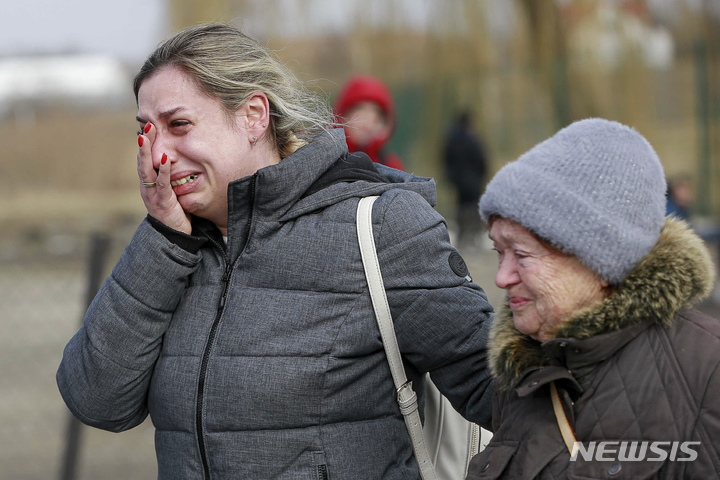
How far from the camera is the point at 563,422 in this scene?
140 cm

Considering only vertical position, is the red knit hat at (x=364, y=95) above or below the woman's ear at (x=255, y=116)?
below

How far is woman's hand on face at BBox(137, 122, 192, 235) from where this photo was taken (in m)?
1.91

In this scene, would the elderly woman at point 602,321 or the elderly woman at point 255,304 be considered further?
the elderly woman at point 255,304

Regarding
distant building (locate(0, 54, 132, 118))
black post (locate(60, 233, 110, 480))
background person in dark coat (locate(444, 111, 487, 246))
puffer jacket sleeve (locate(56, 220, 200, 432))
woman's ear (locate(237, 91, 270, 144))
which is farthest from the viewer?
distant building (locate(0, 54, 132, 118))

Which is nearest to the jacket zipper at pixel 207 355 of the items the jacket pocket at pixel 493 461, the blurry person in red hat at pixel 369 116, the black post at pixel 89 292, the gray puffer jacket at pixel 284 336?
the gray puffer jacket at pixel 284 336

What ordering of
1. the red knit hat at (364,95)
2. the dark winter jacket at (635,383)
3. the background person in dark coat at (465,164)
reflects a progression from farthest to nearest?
1. the background person in dark coat at (465,164)
2. the red knit hat at (364,95)
3. the dark winter jacket at (635,383)

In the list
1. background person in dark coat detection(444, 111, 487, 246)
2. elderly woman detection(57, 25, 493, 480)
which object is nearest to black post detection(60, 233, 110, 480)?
elderly woman detection(57, 25, 493, 480)

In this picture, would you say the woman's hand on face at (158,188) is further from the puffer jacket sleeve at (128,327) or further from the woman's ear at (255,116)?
the woman's ear at (255,116)

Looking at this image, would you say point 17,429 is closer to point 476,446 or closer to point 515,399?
point 476,446

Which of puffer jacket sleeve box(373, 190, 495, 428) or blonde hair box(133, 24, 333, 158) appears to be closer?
puffer jacket sleeve box(373, 190, 495, 428)

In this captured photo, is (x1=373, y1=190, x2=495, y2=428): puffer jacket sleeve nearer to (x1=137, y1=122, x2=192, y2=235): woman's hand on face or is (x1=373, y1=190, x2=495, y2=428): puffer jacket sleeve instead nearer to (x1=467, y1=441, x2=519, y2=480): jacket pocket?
(x1=467, y1=441, x2=519, y2=480): jacket pocket

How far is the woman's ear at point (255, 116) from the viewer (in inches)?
78.7

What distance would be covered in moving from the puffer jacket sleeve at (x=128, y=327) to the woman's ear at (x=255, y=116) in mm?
343

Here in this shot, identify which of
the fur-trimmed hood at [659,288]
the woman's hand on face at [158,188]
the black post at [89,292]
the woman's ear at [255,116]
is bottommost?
the black post at [89,292]
